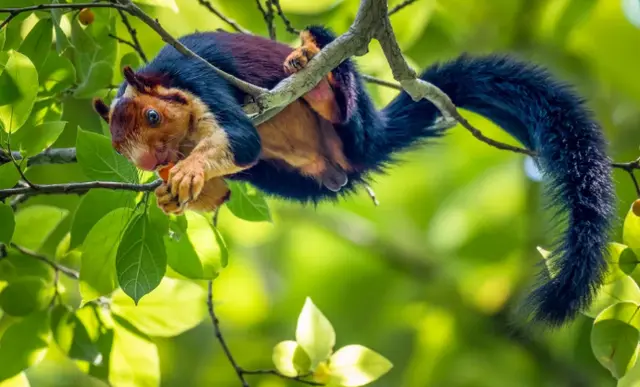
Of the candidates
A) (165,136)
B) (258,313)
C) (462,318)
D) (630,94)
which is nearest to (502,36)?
(630,94)

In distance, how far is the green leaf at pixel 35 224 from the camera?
75.4 inches

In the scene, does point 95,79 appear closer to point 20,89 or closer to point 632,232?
point 20,89

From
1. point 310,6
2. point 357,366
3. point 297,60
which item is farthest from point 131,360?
point 310,6

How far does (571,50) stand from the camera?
3.35 meters

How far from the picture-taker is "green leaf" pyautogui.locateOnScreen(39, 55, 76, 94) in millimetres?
1771

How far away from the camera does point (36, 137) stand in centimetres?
160

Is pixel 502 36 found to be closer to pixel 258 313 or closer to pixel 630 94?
pixel 630 94

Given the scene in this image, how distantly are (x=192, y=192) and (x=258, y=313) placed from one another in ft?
7.57

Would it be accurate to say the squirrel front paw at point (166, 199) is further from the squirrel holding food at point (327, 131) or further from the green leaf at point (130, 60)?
the green leaf at point (130, 60)

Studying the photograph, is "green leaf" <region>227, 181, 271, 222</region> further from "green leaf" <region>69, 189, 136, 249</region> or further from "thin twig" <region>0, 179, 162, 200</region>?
"thin twig" <region>0, 179, 162, 200</region>

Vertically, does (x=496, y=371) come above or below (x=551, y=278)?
below

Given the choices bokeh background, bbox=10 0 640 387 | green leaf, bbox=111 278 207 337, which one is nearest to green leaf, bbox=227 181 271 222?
green leaf, bbox=111 278 207 337

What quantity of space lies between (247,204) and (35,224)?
434 millimetres

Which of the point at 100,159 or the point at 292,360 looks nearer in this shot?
the point at 100,159
